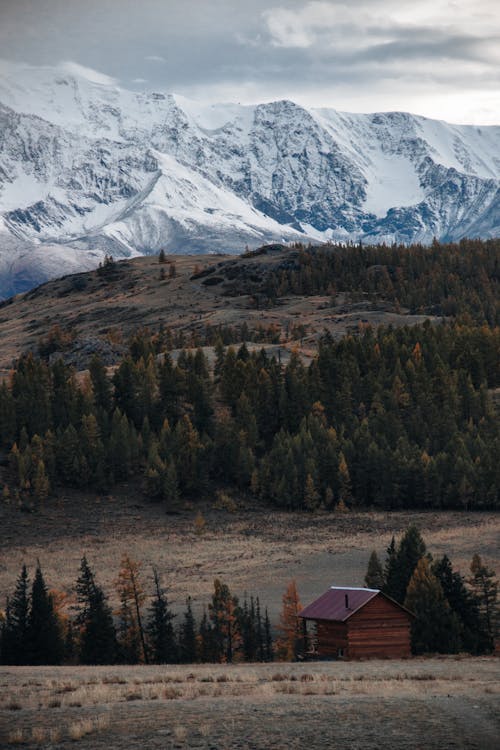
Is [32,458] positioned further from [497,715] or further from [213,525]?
[497,715]

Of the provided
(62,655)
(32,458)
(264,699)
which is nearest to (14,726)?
(264,699)

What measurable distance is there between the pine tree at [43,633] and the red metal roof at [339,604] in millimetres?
15587

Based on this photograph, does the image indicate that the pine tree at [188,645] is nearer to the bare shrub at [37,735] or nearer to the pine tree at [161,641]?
the pine tree at [161,641]

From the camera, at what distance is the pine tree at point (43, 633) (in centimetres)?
6334

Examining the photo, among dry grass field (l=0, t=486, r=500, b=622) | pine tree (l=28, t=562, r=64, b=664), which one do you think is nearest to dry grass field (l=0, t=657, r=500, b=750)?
pine tree (l=28, t=562, r=64, b=664)

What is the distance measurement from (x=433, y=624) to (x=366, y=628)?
6002 millimetres

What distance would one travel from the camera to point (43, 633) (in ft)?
210

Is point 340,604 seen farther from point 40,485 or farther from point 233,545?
point 40,485

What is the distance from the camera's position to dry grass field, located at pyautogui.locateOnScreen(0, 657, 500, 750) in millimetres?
27312

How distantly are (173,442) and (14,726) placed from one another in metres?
108

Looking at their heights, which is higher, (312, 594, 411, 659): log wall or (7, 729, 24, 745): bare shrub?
(7, 729, 24, 745): bare shrub

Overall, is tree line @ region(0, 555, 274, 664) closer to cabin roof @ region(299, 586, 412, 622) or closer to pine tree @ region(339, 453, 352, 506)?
cabin roof @ region(299, 586, 412, 622)

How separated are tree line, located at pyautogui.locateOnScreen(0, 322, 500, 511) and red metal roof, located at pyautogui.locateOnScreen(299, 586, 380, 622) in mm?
65743

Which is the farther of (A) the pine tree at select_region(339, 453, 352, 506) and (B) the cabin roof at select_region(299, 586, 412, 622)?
(A) the pine tree at select_region(339, 453, 352, 506)
